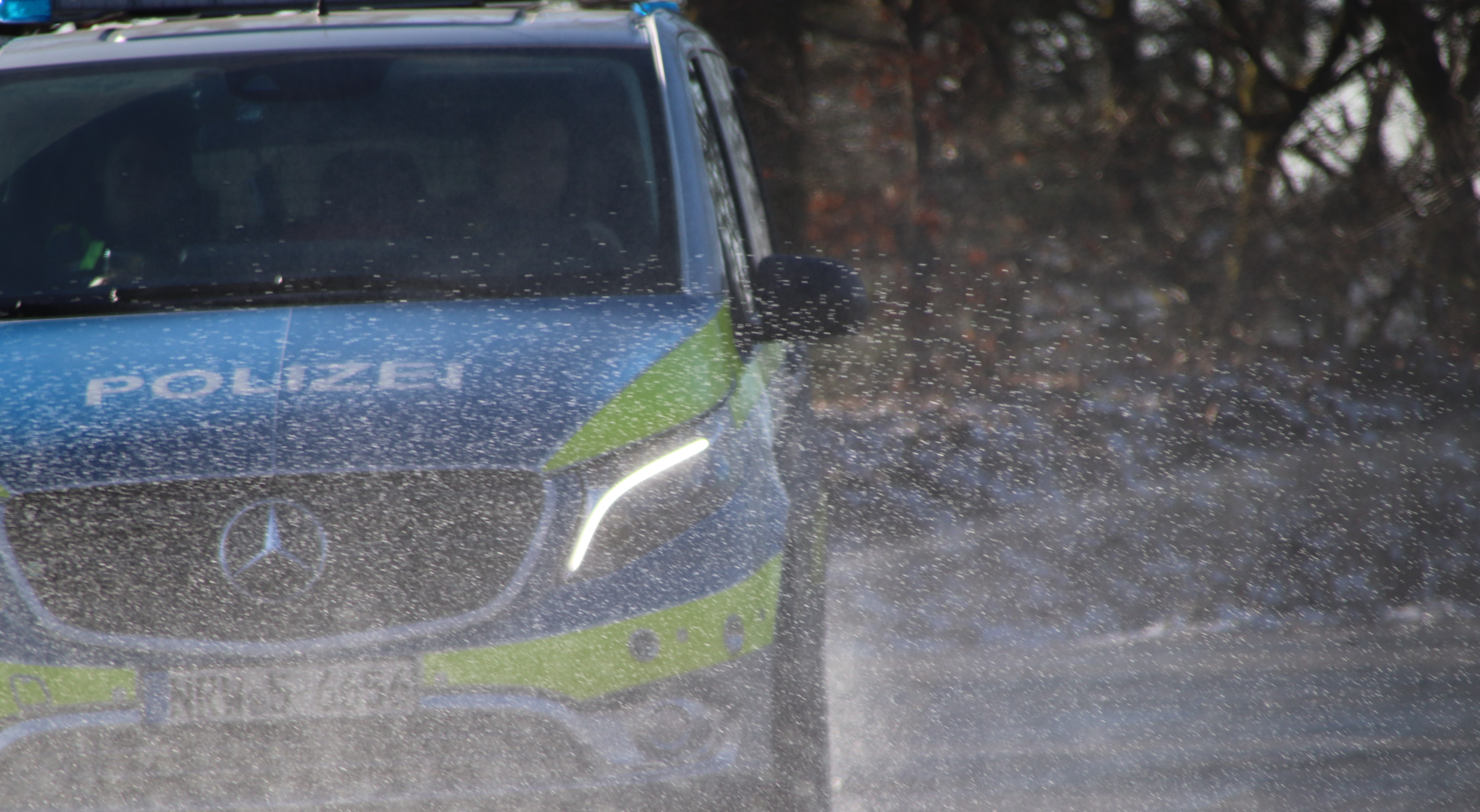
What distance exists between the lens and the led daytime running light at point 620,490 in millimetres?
3350

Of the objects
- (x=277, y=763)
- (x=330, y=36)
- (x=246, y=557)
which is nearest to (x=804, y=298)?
(x=330, y=36)

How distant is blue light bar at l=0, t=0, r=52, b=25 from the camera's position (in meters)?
4.84

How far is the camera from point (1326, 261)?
11.7m

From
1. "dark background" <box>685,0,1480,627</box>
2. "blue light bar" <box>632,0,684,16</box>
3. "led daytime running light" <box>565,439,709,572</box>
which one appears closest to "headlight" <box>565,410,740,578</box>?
"led daytime running light" <box>565,439,709,572</box>

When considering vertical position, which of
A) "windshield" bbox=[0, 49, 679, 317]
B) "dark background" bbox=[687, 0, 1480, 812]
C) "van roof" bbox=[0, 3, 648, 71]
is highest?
"van roof" bbox=[0, 3, 648, 71]

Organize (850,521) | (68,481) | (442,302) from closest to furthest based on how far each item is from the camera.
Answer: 1. (68,481)
2. (442,302)
3. (850,521)

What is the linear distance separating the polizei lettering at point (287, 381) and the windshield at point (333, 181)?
1.17 ft

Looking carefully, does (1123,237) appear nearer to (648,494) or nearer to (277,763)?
(648,494)

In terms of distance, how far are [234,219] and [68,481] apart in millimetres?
952

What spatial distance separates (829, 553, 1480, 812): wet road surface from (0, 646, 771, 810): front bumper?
3.69 ft

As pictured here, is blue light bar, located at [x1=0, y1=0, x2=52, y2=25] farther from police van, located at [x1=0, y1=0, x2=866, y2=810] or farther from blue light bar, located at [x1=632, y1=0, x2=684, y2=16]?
blue light bar, located at [x1=632, y1=0, x2=684, y2=16]

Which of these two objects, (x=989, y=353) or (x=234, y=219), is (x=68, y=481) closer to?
(x=234, y=219)

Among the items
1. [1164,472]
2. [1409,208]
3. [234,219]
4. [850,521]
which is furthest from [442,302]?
[1409,208]

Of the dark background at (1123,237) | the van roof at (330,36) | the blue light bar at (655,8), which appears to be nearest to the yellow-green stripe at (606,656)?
the van roof at (330,36)
